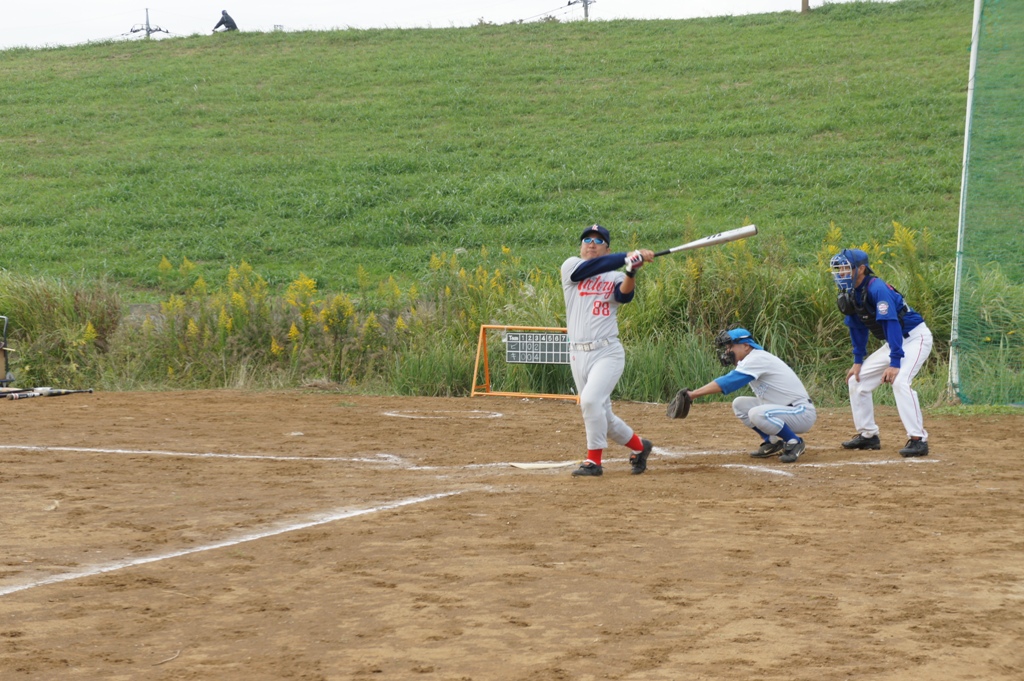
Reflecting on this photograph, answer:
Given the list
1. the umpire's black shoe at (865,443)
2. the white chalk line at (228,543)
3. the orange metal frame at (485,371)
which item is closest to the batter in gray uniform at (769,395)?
the umpire's black shoe at (865,443)

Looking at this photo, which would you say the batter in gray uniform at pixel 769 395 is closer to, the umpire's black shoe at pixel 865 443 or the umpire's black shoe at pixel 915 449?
the umpire's black shoe at pixel 865 443

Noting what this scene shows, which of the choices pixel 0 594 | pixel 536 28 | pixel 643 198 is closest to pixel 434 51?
pixel 536 28

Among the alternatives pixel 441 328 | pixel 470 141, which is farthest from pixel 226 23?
pixel 441 328

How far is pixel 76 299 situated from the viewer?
17.8 meters

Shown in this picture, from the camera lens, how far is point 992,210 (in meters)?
13.8

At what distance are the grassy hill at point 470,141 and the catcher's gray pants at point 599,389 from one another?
36.6 feet

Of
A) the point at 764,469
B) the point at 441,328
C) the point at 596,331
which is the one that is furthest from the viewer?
the point at 441,328

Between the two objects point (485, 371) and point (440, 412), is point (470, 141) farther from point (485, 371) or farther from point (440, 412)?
→ point (440, 412)

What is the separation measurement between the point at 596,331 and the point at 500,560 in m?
3.03

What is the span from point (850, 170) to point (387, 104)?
48.2 feet

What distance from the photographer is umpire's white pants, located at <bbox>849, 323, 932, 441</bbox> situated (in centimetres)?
977

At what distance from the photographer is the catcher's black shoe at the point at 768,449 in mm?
10008

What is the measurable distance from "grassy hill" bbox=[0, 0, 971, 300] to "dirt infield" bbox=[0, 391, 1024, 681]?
11362 mm

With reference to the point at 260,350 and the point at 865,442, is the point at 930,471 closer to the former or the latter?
the point at 865,442
